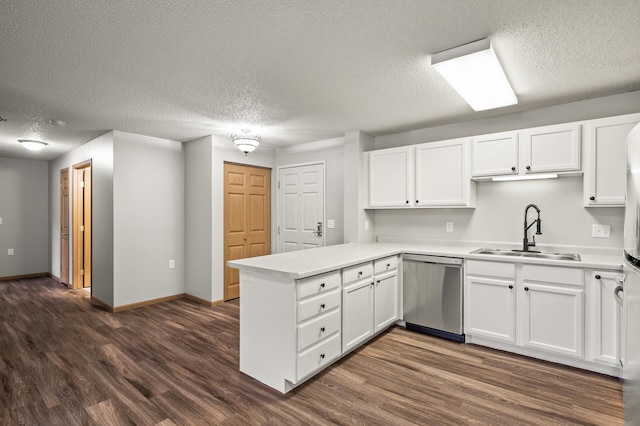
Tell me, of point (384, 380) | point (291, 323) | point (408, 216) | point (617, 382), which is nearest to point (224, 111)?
point (291, 323)

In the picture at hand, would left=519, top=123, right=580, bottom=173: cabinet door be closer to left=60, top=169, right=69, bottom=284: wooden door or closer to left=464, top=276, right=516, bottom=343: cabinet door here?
left=464, top=276, right=516, bottom=343: cabinet door

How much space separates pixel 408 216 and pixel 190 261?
10.5ft

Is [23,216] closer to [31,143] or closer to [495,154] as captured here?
[31,143]

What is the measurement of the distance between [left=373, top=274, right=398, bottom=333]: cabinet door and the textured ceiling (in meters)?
1.77

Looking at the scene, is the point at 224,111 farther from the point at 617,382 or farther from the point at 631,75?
the point at 617,382

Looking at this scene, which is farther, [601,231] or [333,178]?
[333,178]

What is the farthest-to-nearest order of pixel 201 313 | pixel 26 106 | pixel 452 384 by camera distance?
pixel 201 313 → pixel 26 106 → pixel 452 384

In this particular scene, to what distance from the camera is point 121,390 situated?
2.31 meters

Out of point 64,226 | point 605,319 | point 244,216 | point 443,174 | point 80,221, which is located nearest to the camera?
point 605,319

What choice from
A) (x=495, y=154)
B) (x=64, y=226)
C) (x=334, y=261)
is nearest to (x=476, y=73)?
(x=495, y=154)

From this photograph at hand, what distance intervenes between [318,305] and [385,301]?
3.66ft

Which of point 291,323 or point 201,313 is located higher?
point 291,323

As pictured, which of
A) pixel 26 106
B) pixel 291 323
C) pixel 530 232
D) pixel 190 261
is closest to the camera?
pixel 291 323

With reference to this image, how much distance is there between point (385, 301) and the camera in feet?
10.7
